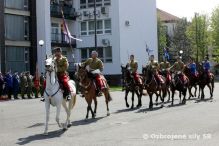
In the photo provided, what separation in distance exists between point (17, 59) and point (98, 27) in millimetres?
13054

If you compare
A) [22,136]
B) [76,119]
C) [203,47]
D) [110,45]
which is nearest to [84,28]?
[110,45]

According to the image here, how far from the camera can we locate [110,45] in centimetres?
5862

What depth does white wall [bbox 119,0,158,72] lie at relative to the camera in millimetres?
58844

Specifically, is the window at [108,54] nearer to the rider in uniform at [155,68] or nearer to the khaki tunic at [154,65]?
the rider in uniform at [155,68]

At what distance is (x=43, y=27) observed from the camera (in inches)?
2068

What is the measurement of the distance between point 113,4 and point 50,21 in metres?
7.86

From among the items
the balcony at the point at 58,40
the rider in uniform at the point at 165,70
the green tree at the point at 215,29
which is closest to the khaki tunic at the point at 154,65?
the rider in uniform at the point at 165,70

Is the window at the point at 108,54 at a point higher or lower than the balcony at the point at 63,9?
lower

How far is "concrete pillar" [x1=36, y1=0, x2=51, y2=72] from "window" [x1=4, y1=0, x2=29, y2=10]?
1632 millimetres

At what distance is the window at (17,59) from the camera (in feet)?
162

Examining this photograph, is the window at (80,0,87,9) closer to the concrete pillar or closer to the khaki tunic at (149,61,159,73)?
the concrete pillar

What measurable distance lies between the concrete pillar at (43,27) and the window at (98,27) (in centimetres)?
841

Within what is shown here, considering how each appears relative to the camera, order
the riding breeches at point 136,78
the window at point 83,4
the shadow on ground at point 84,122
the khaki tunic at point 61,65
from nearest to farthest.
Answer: the khaki tunic at point 61,65, the shadow on ground at point 84,122, the riding breeches at point 136,78, the window at point 83,4

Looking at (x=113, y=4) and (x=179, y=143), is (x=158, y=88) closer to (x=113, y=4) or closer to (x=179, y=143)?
→ (x=179, y=143)
